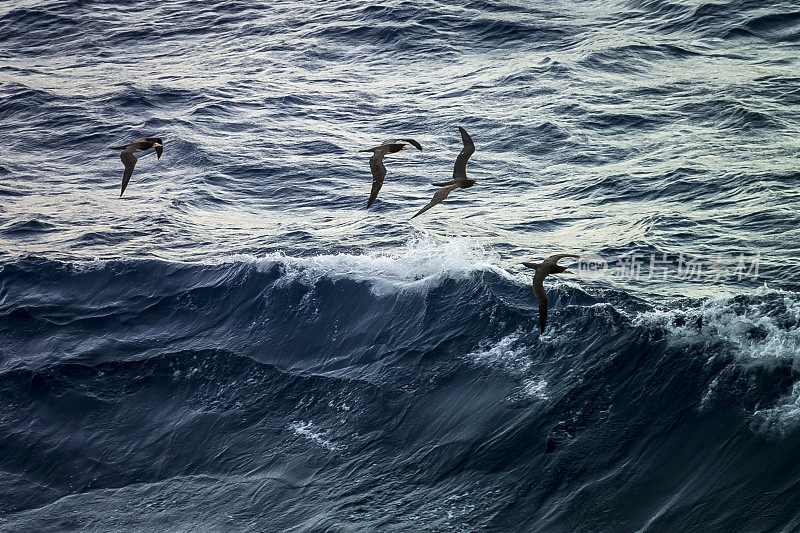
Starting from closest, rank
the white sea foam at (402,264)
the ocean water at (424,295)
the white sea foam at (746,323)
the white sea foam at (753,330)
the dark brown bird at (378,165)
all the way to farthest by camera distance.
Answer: the white sea foam at (753,330), the ocean water at (424,295), the white sea foam at (746,323), the dark brown bird at (378,165), the white sea foam at (402,264)

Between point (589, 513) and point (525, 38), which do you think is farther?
point (525, 38)

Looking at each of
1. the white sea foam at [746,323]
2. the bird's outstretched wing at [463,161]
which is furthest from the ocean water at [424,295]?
the bird's outstretched wing at [463,161]

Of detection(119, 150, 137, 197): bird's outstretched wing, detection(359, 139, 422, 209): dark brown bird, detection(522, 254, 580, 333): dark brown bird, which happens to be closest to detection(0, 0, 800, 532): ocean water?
detection(522, 254, 580, 333): dark brown bird

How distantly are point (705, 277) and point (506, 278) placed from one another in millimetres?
2987

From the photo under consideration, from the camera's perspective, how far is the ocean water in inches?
432

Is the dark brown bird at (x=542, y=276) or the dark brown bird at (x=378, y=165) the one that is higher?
the dark brown bird at (x=378, y=165)

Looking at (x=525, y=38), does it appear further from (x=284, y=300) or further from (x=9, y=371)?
(x=9, y=371)

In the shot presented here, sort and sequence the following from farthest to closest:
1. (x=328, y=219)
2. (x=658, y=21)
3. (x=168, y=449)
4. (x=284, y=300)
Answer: (x=658, y=21) < (x=328, y=219) < (x=284, y=300) < (x=168, y=449)

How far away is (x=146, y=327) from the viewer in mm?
15211

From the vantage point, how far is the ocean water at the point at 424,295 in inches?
432

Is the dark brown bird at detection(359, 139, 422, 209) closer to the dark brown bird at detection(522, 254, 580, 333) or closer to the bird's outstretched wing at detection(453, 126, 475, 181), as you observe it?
the bird's outstretched wing at detection(453, 126, 475, 181)

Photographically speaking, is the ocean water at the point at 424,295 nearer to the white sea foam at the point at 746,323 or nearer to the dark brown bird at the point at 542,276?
the white sea foam at the point at 746,323

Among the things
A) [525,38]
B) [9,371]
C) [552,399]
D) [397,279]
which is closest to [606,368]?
[552,399]

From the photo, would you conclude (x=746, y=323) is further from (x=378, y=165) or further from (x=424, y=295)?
→ (x=378, y=165)
